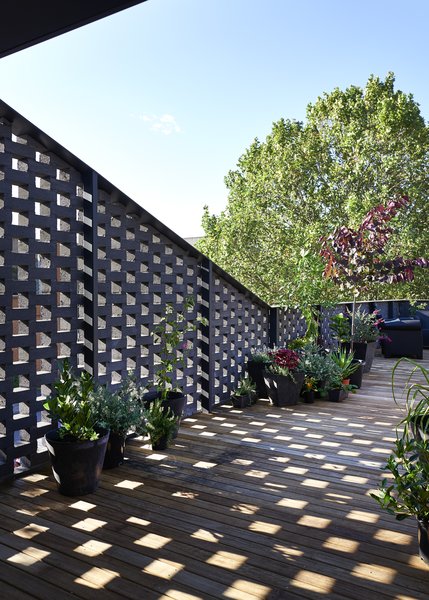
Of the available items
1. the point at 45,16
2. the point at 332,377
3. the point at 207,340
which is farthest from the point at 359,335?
the point at 45,16

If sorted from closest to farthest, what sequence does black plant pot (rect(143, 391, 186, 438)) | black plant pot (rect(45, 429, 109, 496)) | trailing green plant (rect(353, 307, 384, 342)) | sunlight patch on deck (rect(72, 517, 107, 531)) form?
1. sunlight patch on deck (rect(72, 517, 107, 531))
2. black plant pot (rect(45, 429, 109, 496))
3. black plant pot (rect(143, 391, 186, 438))
4. trailing green plant (rect(353, 307, 384, 342))

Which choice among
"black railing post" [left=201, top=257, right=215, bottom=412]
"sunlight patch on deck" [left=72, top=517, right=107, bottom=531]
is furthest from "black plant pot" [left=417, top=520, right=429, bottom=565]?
"black railing post" [left=201, top=257, right=215, bottom=412]

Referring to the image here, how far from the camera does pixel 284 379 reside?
4.95 metres

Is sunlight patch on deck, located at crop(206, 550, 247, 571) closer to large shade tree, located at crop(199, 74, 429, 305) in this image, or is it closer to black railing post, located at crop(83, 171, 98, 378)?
black railing post, located at crop(83, 171, 98, 378)

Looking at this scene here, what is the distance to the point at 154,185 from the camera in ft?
59.2

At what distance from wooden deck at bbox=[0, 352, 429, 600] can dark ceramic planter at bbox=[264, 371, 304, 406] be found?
1.21 metres

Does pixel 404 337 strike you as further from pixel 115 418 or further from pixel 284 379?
pixel 115 418

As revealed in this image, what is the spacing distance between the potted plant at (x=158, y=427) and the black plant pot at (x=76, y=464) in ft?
2.23

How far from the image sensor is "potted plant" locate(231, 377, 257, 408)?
4.94 meters

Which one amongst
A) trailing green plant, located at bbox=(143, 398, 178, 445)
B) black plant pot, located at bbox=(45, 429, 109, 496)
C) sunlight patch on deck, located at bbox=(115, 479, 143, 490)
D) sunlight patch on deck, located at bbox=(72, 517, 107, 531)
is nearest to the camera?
sunlight patch on deck, located at bbox=(72, 517, 107, 531)

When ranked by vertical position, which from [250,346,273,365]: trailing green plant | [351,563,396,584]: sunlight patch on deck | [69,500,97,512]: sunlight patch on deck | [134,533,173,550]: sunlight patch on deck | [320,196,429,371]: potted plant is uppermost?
[320,196,429,371]: potted plant

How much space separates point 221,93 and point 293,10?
3.94 m

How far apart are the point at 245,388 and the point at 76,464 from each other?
2.50m

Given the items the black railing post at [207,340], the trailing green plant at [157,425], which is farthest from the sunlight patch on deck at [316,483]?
the black railing post at [207,340]
